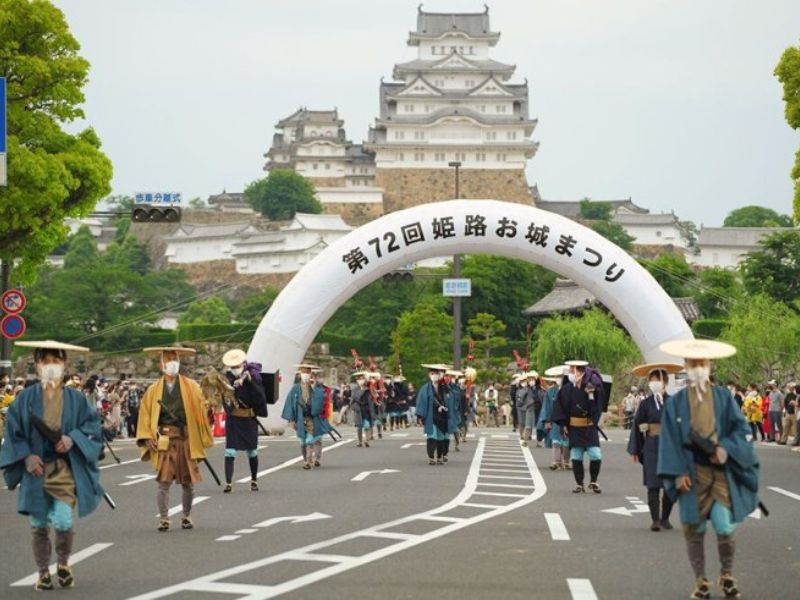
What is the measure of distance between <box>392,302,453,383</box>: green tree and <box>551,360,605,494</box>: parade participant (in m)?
53.7

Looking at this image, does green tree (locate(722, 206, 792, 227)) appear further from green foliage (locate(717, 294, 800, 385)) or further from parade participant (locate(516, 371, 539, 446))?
parade participant (locate(516, 371, 539, 446))

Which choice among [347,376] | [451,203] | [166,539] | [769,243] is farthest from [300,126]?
[166,539]

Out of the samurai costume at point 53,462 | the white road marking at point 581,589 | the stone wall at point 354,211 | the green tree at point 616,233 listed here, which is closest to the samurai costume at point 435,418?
the samurai costume at point 53,462

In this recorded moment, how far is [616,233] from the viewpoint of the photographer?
122m

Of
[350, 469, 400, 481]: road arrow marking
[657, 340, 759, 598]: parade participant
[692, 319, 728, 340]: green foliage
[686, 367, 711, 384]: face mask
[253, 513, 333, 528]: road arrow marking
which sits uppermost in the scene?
[692, 319, 728, 340]: green foliage

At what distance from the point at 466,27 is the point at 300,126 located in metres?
18.5

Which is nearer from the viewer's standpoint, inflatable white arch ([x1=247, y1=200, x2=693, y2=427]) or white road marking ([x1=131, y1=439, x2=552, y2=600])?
white road marking ([x1=131, y1=439, x2=552, y2=600])

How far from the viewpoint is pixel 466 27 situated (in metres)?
141

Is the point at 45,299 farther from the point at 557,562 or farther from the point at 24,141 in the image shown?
the point at 557,562

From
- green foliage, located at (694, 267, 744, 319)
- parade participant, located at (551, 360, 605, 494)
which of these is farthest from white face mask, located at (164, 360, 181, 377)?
green foliage, located at (694, 267, 744, 319)

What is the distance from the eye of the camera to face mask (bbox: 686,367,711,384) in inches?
383

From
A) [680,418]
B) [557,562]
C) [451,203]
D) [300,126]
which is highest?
[300,126]

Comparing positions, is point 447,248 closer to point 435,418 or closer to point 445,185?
point 435,418

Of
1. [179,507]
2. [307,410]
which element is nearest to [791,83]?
[307,410]
